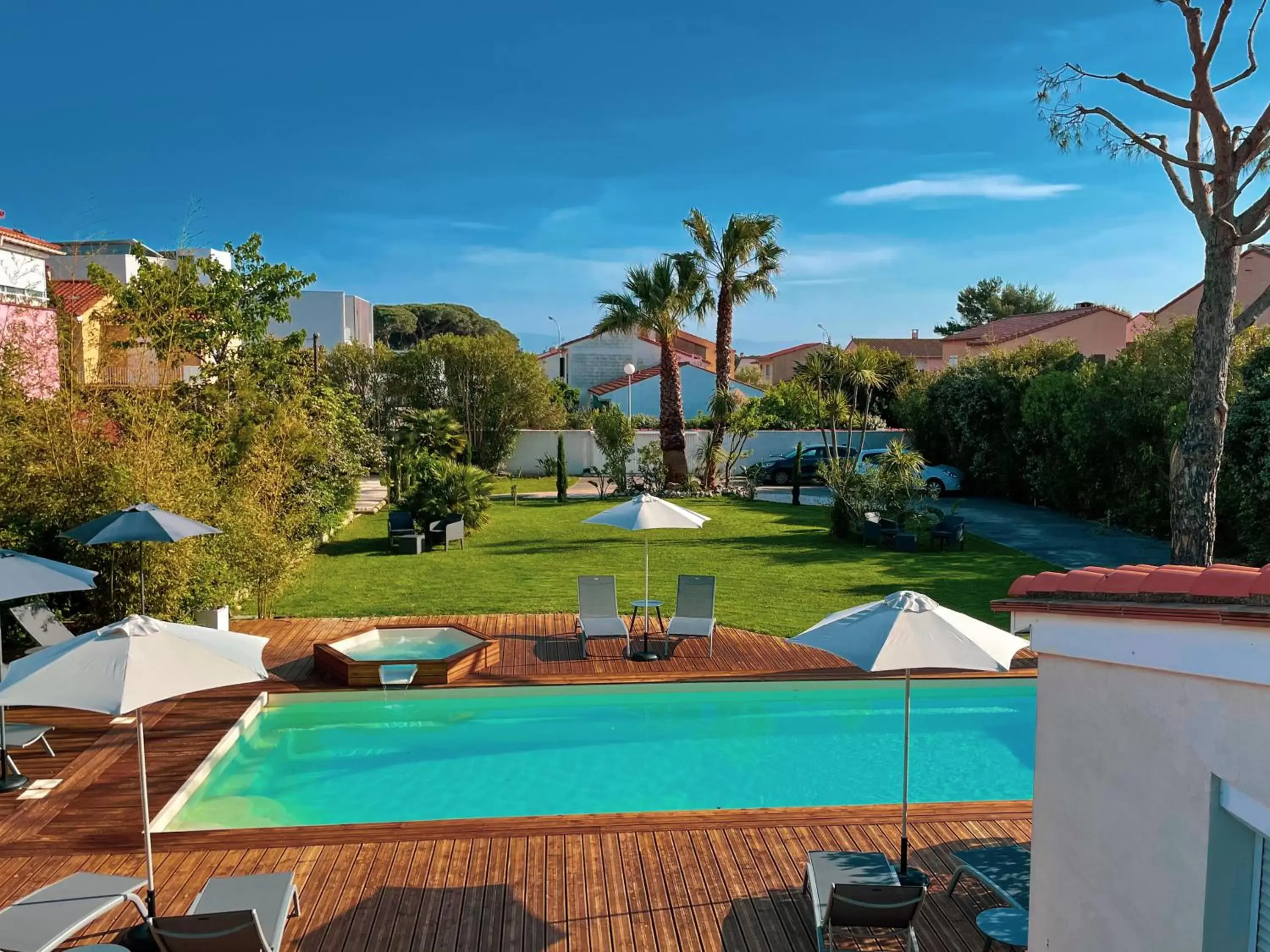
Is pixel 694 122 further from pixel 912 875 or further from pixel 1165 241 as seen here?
pixel 912 875

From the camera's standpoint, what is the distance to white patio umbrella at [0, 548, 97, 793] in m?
7.55

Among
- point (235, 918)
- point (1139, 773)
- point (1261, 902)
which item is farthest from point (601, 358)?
point (1261, 902)

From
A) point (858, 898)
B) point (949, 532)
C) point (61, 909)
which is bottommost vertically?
point (61, 909)

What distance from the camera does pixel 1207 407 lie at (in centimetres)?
1240

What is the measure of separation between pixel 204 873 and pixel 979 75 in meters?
16.7

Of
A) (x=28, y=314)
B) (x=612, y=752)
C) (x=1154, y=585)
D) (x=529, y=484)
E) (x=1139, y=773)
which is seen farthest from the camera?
(x=529, y=484)

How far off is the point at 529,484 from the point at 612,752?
23718mm

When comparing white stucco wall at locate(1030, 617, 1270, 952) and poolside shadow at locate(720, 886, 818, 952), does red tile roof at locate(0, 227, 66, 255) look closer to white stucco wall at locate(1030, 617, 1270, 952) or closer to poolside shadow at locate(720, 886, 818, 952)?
poolside shadow at locate(720, 886, 818, 952)

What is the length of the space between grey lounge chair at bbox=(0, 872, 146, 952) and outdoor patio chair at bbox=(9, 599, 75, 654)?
4.90 metres

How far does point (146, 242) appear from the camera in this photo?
18.8m

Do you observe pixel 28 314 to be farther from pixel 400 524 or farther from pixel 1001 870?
pixel 1001 870

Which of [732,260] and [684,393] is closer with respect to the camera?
[732,260]

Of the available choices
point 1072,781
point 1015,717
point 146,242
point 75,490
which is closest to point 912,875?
point 1072,781

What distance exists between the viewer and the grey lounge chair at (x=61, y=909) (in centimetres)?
477
